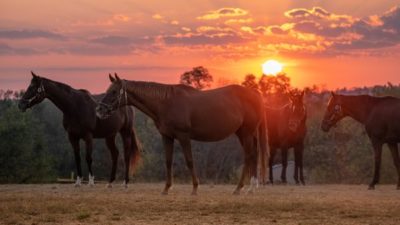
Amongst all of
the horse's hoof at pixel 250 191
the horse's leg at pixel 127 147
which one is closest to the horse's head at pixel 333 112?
the horse's hoof at pixel 250 191

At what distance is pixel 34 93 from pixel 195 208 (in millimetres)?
6963

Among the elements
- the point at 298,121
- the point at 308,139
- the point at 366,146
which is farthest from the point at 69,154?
the point at 298,121

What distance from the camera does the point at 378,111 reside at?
18.2m

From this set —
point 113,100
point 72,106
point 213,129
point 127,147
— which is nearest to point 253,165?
point 213,129

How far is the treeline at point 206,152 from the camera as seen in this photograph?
4053 cm

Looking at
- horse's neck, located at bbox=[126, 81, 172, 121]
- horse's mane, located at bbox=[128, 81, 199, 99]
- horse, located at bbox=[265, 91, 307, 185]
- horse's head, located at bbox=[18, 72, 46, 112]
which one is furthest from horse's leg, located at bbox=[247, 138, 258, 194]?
horse's head, located at bbox=[18, 72, 46, 112]

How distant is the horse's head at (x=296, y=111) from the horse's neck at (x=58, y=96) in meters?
6.93

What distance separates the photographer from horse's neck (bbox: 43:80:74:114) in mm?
16953

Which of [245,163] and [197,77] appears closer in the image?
[245,163]

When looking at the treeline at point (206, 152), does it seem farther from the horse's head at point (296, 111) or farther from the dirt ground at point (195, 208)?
the dirt ground at point (195, 208)

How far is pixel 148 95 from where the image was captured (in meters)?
14.7

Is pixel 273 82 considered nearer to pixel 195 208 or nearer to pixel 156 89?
pixel 156 89

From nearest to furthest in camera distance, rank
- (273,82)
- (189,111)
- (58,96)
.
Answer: (189,111) < (58,96) < (273,82)

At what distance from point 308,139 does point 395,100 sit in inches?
988
